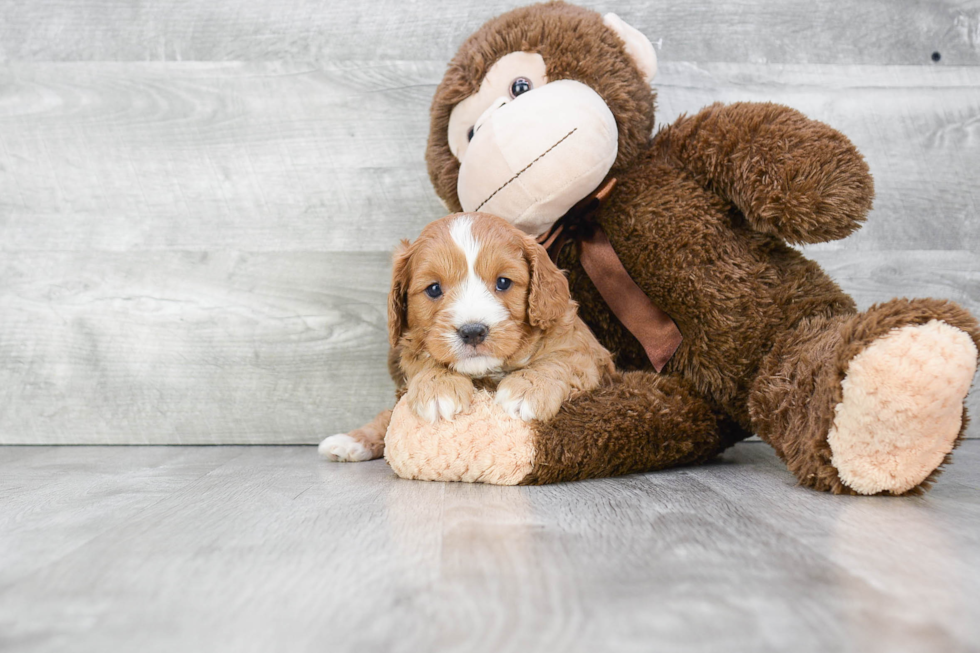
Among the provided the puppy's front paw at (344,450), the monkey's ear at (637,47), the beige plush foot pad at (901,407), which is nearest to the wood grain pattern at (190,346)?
the puppy's front paw at (344,450)

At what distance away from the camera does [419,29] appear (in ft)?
5.99

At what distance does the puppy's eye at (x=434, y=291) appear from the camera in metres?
1.21

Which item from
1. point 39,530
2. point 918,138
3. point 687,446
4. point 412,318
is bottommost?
point 39,530

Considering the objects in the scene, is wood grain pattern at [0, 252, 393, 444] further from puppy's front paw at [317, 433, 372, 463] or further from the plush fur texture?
the plush fur texture

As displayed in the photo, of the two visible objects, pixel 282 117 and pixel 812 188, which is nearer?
pixel 812 188

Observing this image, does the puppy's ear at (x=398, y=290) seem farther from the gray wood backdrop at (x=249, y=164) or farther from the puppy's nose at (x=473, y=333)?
the gray wood backdrop at (x=249, y=164)

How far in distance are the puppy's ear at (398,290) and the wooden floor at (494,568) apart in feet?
0.88

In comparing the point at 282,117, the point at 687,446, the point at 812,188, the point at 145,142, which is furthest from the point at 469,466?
the point at 145,142

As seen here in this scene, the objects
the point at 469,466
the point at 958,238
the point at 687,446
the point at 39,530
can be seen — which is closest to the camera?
the point at 39,530

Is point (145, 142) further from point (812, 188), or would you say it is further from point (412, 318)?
point (812, 188)

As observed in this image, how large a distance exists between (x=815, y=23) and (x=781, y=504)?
133 centimetres

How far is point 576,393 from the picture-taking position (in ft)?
4.06

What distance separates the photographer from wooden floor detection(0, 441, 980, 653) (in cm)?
60

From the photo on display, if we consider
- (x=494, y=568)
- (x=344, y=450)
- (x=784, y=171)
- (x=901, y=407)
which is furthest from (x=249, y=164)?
(x=901, y=407)
